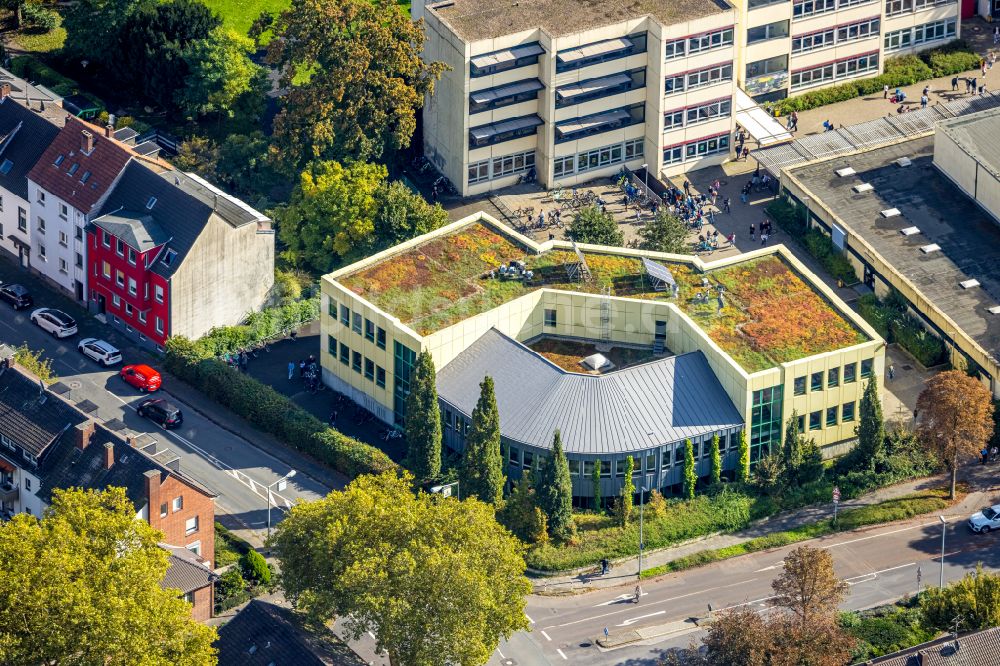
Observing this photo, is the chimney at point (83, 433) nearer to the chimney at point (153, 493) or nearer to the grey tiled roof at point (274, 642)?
the chimney at point (153, 493)

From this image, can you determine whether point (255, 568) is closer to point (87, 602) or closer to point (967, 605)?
point (87, 602)

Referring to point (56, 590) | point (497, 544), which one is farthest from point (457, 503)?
point (56, 590)

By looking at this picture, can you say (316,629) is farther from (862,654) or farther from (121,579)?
(862,654)

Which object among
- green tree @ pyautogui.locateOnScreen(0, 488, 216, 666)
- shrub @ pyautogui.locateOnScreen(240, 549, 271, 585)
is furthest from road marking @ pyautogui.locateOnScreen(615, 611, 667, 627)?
green tree @ pyautogui.locateOnScreen(0, 488, 216, 666)

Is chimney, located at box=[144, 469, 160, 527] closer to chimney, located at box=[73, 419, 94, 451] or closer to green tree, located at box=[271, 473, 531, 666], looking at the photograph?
chimney, located at box=[73, 419, 94, 451]

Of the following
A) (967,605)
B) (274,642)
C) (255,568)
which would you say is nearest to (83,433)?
(255,568)

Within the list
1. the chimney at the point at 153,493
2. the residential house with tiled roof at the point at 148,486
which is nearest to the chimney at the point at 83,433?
the residential house with tiled roof at the point at 148,486
